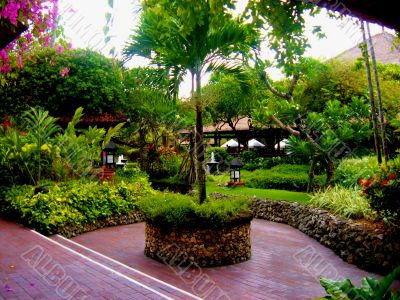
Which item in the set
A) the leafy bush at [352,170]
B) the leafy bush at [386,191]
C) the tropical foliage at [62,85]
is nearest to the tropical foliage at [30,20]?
the leafy bush at [386,191]

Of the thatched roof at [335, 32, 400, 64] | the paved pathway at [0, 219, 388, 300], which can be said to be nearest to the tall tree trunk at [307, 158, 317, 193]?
the paved pathway at [0, 219, 388, 300]

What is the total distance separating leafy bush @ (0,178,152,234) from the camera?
913 cm

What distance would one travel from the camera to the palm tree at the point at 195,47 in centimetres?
734

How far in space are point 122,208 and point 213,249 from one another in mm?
4684

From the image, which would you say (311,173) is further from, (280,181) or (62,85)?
(62,85)

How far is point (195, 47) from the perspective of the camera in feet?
24.4

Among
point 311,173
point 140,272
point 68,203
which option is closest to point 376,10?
point 140,272

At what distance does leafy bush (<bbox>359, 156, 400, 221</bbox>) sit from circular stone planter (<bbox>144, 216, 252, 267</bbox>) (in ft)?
7.53

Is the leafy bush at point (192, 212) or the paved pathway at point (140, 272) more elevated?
the leafy bush at point (192, 212)

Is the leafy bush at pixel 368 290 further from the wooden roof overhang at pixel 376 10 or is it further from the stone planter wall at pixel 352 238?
the stone planter wall at pixel 352 238

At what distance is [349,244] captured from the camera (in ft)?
24.6

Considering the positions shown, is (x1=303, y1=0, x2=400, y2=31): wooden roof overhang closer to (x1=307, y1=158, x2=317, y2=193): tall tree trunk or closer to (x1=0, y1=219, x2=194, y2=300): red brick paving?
(x1=0, y1=219, x2=194, y2=300): red brick paving

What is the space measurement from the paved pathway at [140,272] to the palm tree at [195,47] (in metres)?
1.75

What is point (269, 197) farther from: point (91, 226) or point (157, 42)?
point (157, 42)
